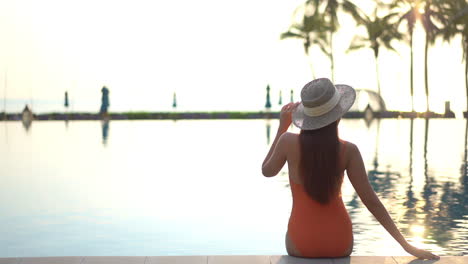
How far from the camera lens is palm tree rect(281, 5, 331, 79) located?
50644 mm

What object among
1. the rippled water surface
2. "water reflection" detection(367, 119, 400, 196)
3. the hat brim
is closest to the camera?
the hat brim

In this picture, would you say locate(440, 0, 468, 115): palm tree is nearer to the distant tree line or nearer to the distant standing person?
the distant tree line

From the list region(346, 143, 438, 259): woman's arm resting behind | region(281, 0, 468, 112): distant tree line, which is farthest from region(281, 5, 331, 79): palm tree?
region(346, 143, 438, 259): woman's arm resting behind

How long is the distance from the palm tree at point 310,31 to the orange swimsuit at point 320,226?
46.3 m

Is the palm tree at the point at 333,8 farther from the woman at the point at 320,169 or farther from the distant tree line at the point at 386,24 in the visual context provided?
the woman at the point at 320,169

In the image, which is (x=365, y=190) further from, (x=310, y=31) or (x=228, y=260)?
(x=310, y=31)

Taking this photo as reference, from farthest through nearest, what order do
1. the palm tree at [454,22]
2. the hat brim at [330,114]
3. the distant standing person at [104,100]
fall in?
1. the palm tree at [454,22]
2. the distant standing person at [104,100]
3. the hat brim at [330,114]

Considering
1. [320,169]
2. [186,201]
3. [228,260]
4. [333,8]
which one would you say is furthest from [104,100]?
[320,169]

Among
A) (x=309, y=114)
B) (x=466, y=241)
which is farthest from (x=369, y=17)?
(x=309, y=114)

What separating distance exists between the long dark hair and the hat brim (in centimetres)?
5

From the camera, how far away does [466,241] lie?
7.33 metres

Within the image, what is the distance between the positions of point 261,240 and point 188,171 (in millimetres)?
6334

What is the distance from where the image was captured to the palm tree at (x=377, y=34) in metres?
50.3

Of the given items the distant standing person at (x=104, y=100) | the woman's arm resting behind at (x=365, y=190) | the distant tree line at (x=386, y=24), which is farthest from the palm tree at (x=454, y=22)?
the woman's arm resting behind at (x=365, y=190)
